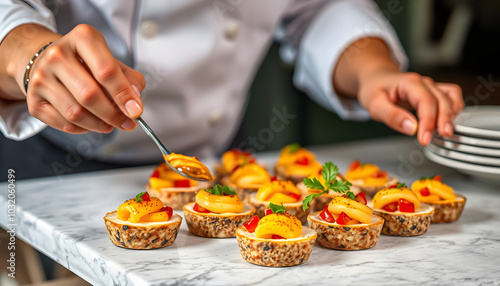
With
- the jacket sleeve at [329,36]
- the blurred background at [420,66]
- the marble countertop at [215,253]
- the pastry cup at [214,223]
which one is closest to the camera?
the marble countertop at [215,253]

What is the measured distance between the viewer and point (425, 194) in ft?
4.70

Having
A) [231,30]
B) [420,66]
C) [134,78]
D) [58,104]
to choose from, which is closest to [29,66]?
[58,104]

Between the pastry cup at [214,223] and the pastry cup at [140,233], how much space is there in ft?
0.28

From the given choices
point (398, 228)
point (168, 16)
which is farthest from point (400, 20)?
point (398, 228)

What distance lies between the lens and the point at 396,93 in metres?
1.75

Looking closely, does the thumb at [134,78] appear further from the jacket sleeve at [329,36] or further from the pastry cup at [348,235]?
the jacket sleeve at [329,36]

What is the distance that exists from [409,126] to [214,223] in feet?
2.24

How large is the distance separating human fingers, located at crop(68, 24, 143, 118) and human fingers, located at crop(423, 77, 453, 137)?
91 cm

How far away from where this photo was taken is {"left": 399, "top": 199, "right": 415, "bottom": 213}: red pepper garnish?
1.32m

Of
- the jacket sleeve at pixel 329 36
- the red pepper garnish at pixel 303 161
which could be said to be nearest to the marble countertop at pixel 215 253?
the red pepper garnish at pixel 303 161

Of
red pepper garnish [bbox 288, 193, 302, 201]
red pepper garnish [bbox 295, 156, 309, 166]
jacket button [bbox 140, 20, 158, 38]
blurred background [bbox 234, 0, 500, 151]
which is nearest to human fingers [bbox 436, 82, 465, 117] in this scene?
red pepper garnish [bbox 295, 156, 309, 166]

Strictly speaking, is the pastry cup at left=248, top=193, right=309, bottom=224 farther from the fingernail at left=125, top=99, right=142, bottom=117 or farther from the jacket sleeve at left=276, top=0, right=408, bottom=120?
the jacket sleeve at left=276, top=0, right=408, bottom=120

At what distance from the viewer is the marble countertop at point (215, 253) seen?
3.43 feet

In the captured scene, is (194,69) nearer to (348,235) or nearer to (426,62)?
(348,235)
